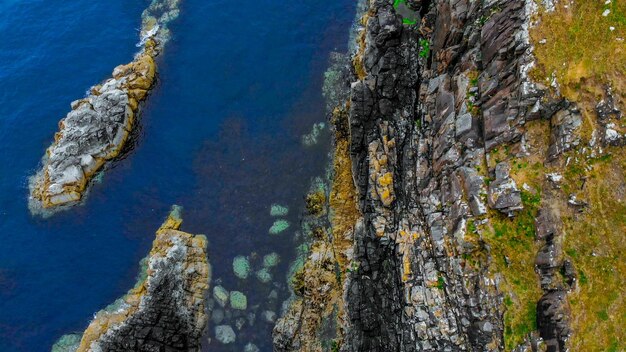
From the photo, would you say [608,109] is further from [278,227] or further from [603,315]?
[278,227]

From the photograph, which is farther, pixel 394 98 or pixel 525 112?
pixel 394 98

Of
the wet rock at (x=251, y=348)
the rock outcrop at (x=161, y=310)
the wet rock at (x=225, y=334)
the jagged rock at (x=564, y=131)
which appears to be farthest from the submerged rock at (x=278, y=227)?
the jagged rock at (x=564, y=131)

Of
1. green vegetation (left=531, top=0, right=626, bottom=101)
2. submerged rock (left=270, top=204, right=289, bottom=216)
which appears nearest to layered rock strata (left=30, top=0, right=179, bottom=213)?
submerged rock (left=270, top=204, right=289, bottom=216)

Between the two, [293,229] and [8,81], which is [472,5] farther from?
[8,81]

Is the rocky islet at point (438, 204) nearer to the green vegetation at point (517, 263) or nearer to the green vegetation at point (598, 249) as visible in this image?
the green vegetation at point (517, 263)

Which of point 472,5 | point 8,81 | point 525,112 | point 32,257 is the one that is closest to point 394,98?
point 472,5

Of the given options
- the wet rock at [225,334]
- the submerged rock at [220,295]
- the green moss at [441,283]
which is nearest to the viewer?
the green moss at [441,283]

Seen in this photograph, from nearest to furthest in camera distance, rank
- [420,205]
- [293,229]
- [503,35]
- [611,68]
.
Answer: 1. [611,68]
2. [503,35]
3. [420,205]
4. [293,229]
